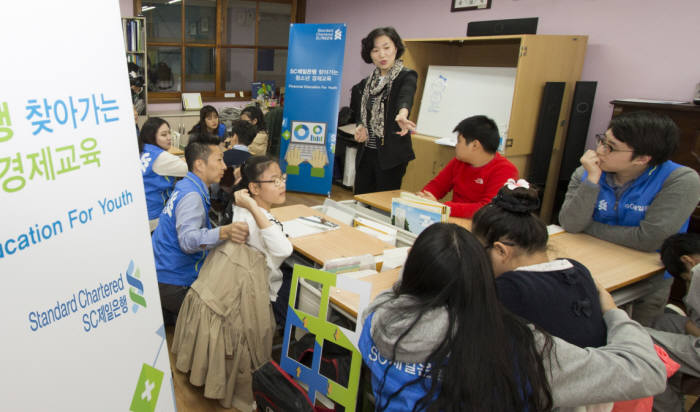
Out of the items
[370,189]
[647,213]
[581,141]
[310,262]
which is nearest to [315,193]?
[370,189]

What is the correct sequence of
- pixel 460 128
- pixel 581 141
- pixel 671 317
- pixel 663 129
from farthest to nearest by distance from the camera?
pixel 581 141
pixel 460 128
pixel 663 129
pixel 671 317

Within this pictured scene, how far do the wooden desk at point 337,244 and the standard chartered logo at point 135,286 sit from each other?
0.93m

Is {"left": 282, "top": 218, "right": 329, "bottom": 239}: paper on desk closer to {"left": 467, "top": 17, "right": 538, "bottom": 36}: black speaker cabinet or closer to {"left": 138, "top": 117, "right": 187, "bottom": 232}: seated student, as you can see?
{"left": 138, "top": 117, "right": 187, "bottom": 232}: seated student

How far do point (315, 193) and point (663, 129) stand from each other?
160 inches

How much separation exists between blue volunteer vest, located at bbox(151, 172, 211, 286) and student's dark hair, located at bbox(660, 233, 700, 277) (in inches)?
86.1

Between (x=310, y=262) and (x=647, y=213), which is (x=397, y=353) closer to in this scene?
(x=310, y=262)

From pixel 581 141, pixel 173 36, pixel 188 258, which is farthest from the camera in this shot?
pixel 173 36

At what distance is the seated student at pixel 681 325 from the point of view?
5.61 feet

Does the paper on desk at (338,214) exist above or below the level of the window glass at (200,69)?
below

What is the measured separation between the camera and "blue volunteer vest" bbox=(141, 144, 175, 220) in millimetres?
3078

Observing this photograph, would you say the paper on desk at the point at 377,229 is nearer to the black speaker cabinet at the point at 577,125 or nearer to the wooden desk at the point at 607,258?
the wooden desk at the point at 607,258

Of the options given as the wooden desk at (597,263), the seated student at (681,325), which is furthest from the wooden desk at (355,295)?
the seated student at (681,325)

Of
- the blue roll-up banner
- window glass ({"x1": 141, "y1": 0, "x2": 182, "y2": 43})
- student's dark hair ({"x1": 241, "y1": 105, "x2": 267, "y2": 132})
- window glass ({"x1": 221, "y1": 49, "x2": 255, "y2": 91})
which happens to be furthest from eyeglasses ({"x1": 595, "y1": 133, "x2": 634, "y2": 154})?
window glass ({"x1": 141, "y1": 0, "x2": 182, "y2": 43})

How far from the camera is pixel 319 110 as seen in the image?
18.1 feet
